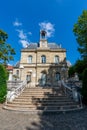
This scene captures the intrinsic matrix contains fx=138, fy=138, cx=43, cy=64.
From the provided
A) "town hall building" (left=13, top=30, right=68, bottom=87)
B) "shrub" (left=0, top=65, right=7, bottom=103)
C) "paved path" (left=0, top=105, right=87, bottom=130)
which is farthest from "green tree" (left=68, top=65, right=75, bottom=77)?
"paved path" (left=0, top=105, right=87, bottom=130)

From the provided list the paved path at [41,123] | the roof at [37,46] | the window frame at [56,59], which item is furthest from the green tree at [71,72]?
the paved path at [41,123]

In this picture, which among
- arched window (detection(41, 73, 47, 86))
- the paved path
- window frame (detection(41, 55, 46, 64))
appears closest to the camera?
the paved path

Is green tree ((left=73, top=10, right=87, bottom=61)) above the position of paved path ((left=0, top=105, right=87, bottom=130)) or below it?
above

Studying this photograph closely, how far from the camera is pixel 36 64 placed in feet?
90.0

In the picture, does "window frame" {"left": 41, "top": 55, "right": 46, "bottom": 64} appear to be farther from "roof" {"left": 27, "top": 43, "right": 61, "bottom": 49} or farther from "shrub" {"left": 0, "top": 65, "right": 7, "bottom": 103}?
Result: "shrub" {"left": 0, "top": 65, "right": 7, "bottom": 103}

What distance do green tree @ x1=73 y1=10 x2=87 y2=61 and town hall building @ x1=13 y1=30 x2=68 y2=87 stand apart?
29.0ft

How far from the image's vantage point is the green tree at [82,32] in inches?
723

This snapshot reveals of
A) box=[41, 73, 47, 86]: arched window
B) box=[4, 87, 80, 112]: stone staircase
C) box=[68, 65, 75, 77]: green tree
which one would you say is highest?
box=[68, 65, 75, 77]: green tree

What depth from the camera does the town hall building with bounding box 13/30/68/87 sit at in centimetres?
2652

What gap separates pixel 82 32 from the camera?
18688 millimetres

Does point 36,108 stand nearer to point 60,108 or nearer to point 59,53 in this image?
point 60,108

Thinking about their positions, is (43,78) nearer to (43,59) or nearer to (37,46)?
(43,59)

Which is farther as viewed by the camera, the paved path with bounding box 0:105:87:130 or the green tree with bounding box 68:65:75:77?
the green tree with bounding box 68:65:75:77

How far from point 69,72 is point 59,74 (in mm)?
2133
